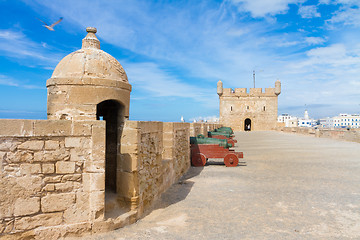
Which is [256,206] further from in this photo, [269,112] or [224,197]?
[269,112]

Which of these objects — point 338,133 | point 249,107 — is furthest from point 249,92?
point 338,133

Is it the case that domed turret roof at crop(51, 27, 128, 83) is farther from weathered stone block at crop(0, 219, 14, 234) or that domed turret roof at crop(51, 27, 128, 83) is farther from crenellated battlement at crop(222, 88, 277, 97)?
crenellated battlement at crop(222, 88, 277, 97)

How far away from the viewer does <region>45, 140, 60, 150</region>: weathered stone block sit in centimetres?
317

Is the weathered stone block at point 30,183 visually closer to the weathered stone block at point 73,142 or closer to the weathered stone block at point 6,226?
the weathered stone block at point 6,226

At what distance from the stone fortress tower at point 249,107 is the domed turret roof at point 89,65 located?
113 feet

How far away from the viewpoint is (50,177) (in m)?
3.18

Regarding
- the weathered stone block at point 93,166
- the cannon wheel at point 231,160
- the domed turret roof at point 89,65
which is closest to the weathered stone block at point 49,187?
the weathered stone block at point 93,166

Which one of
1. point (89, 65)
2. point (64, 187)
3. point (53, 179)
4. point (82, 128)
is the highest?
point (89, 65)

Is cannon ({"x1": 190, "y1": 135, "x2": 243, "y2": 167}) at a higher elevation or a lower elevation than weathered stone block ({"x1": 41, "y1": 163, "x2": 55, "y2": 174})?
lower

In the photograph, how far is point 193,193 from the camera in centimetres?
543

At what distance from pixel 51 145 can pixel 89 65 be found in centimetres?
164

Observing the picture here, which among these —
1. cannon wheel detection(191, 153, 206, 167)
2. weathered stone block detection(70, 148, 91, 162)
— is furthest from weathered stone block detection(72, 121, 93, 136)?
cannon wheel detection(191, 153, 206, 167)

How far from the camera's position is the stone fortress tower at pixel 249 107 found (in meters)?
37.8

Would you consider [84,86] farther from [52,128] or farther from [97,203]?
[97,203]
